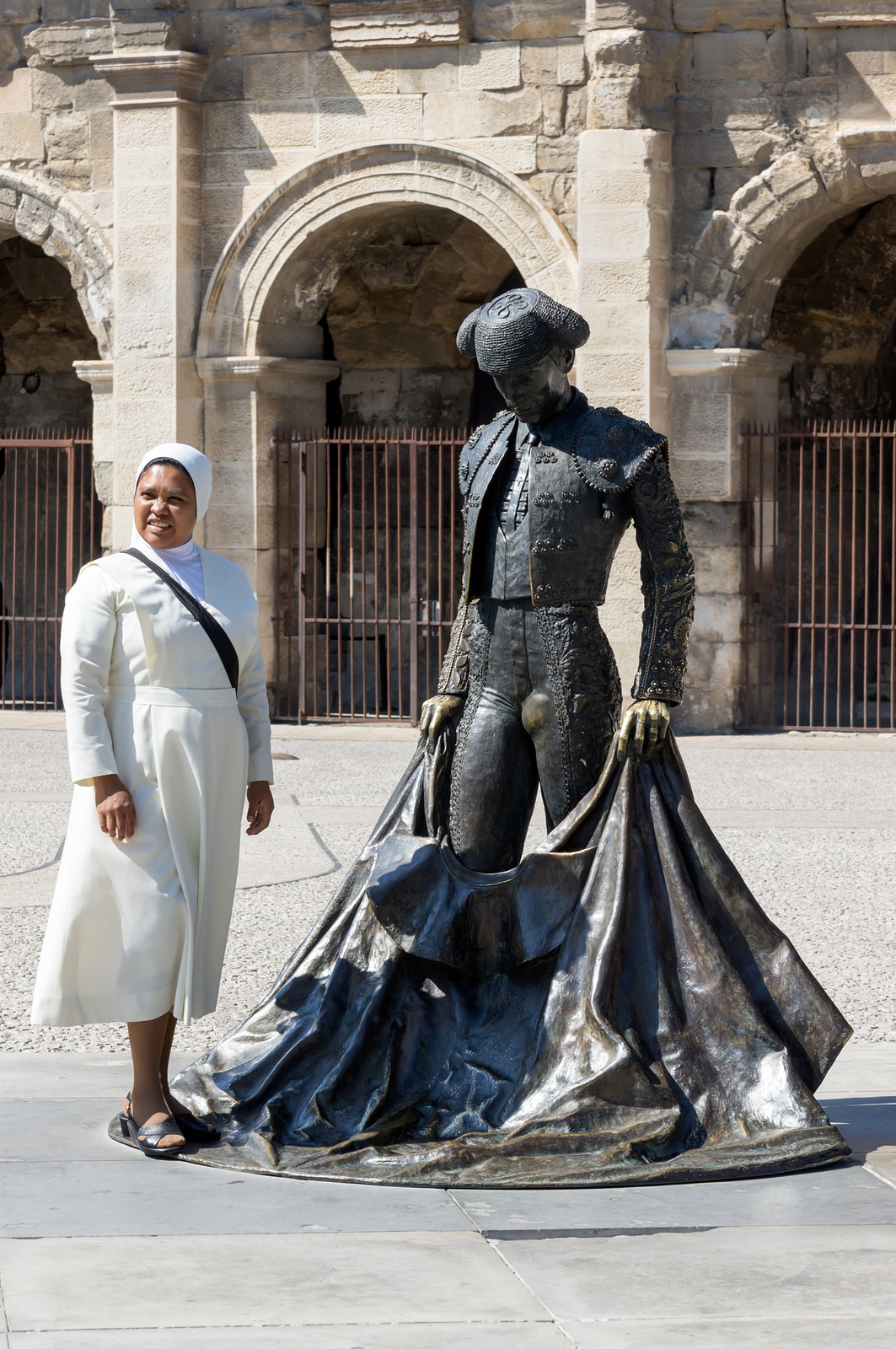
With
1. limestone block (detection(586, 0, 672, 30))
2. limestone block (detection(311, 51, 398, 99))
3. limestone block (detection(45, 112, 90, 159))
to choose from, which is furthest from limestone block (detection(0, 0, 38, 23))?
limestone block (detection(586, 0, 672, 30))

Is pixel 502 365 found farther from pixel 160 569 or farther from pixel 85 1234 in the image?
pixel 85 1234

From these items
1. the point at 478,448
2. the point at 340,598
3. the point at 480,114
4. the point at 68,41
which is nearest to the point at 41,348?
the point at 68,41

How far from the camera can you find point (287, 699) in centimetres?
1349

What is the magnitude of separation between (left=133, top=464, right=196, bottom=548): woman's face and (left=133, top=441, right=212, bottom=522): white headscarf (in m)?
0.01

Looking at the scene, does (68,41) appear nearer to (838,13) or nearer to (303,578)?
A: (303,578)

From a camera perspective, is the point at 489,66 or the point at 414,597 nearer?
the point at 489,66

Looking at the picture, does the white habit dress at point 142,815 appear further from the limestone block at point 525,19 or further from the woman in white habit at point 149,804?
the limestone block at point 525,19

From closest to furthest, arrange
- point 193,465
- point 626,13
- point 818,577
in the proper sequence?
point 193,465 < point 626,13 < point 818,577

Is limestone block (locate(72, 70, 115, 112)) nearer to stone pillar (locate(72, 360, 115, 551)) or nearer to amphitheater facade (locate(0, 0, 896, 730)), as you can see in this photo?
amphitheater facade (locate(0, 0, 896, 730))

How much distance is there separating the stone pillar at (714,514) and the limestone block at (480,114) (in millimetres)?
1825

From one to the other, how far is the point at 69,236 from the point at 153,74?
129 cm

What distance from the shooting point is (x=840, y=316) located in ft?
48.8

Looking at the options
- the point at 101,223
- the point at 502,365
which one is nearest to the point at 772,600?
the point at 101,223

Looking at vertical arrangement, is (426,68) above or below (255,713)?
above
